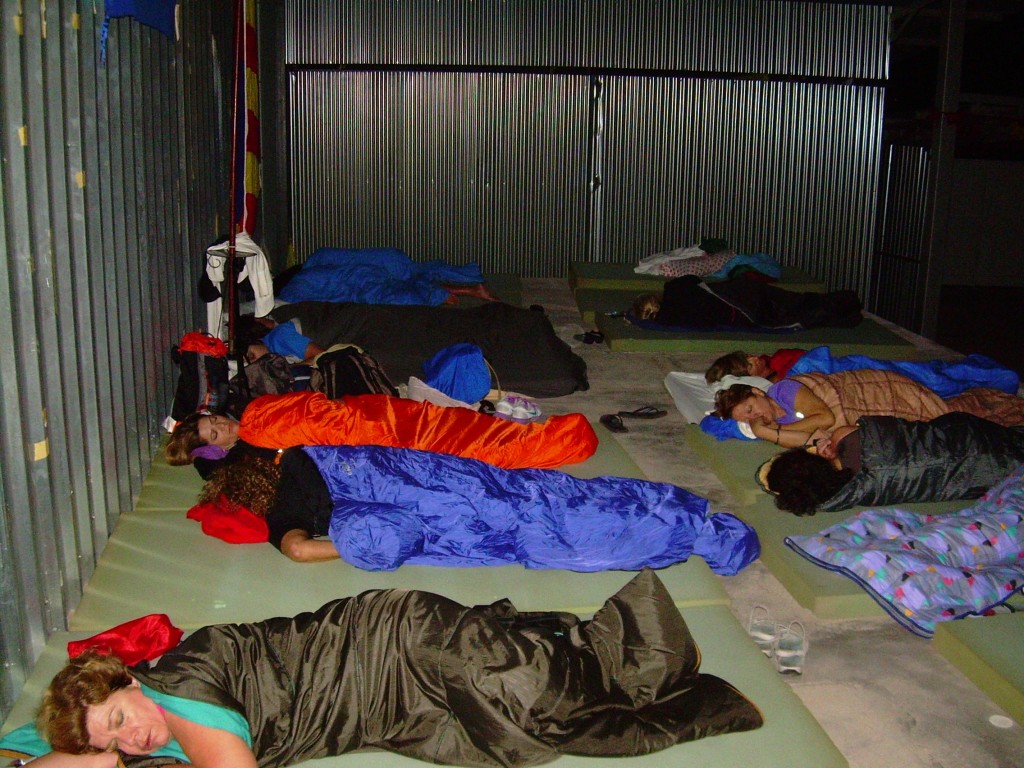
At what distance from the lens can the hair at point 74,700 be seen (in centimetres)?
189

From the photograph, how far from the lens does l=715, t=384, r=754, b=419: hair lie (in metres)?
4.30

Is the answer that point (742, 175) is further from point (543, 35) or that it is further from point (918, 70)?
point (918, 70)

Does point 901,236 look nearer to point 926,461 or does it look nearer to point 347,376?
point 926,461

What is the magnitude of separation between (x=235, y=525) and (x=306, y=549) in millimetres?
325

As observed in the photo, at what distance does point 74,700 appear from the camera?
1892 millimetres

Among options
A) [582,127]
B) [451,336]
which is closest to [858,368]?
[451,336]

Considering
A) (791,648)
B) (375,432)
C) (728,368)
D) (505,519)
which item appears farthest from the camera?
(728,368)

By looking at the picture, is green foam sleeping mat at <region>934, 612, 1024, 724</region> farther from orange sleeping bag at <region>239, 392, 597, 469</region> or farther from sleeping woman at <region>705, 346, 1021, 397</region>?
sleeping woman at <region>705, 346, 1021, 397</region>

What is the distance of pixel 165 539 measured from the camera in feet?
10.9

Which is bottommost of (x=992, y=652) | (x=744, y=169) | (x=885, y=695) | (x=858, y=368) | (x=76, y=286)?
(x=885, y=695)

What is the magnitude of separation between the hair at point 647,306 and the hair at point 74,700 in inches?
200

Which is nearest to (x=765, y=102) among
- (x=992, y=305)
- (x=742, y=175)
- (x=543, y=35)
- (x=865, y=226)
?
(x=742, y=175)

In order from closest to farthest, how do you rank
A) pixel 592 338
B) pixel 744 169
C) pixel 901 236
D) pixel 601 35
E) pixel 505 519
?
pixel 505 519
pixel 592 338
pixel 601 35
pixel 901 236
pixel 744 169

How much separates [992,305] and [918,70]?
360 centimetres
